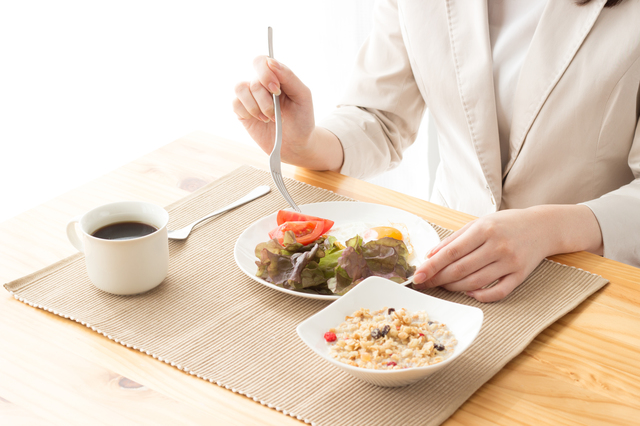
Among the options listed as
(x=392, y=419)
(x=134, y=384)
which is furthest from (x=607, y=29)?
(x=134, y=384)

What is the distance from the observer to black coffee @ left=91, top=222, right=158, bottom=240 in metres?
0.91

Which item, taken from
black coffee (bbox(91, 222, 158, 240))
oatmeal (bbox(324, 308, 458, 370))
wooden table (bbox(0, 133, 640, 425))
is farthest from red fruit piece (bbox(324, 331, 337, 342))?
black coffee (bbox(91, 222, 158, 240))

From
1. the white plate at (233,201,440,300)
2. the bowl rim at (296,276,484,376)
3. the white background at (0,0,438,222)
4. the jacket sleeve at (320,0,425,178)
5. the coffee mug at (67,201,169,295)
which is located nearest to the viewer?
the bowl rim at (296,276,484,376)

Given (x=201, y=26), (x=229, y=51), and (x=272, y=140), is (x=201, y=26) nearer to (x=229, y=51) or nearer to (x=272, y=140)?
(x=229, y=51)

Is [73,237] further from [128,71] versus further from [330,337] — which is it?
[128,71]

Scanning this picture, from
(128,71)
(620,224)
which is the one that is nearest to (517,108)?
(620,224)

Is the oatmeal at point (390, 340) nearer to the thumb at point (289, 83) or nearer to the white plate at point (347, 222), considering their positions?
the white plate at point (347, 222)

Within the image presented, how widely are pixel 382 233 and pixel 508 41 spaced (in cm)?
57

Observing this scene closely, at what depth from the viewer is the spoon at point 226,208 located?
3.44 ft

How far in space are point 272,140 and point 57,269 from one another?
1.65 feet

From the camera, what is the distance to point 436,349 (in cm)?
75

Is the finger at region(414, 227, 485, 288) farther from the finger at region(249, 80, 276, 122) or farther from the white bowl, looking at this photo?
the finger at region(249, 80, 276, 122)

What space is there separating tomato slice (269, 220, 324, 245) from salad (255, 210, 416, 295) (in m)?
0.03

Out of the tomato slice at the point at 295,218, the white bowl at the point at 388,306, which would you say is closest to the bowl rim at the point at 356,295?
the white bowl at the point at 388,306
